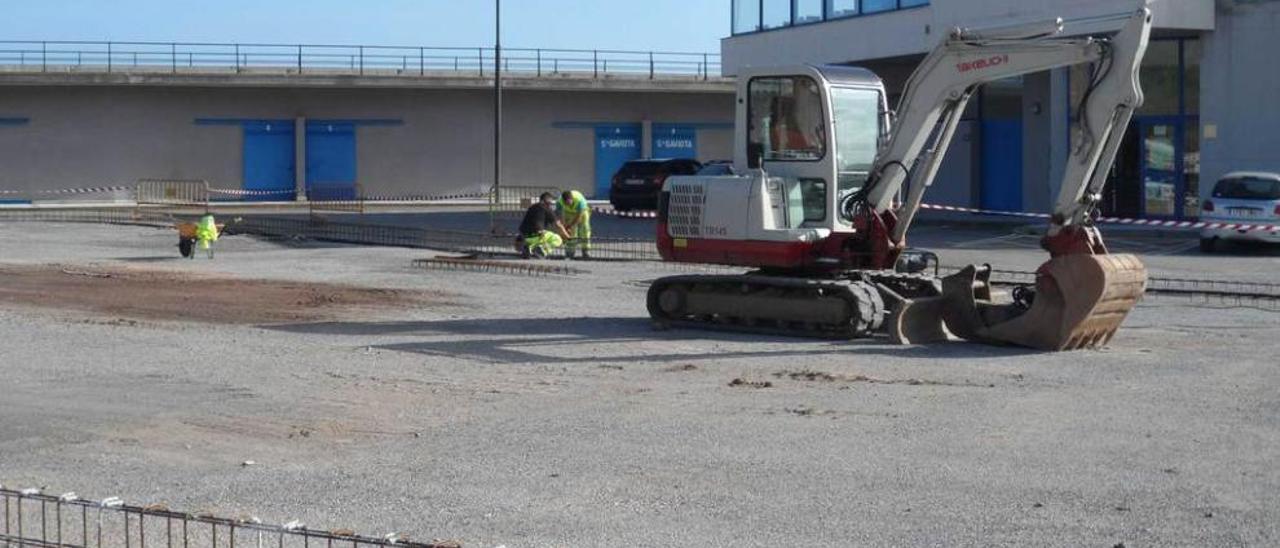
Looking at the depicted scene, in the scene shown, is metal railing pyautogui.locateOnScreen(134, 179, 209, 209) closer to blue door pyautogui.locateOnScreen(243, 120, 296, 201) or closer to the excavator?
blue door pyautogui.locateOnScreen(243, 120, 296, 201)

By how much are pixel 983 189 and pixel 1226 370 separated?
1201 inches

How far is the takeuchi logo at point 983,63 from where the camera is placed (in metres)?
16.9

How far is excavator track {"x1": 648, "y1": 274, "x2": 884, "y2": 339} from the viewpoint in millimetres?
17047

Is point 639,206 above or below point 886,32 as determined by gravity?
below

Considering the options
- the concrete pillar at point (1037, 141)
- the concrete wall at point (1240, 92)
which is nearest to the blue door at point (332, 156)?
the concrete pillar at point (1037, 141)

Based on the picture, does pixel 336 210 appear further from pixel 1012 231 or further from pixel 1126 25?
pixel 1126 25

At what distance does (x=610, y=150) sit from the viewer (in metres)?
61.0

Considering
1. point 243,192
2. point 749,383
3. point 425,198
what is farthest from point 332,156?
point 749,383

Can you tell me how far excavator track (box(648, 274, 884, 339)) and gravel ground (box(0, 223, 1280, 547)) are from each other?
1.30 ft

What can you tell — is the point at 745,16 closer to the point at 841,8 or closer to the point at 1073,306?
the point at 841,8

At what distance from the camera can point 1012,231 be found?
3731 cm

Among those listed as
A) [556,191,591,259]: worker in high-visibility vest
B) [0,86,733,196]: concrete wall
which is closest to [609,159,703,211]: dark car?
[0,86,733,196]: concrete wall

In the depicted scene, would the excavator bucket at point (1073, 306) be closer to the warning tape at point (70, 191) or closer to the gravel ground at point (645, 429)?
the gravel ground at point (645, 429)

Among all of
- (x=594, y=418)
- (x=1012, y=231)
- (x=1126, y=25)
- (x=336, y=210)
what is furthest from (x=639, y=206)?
(x=594, y=418)
